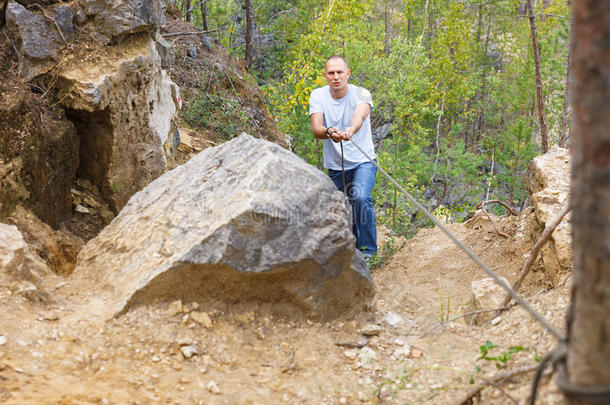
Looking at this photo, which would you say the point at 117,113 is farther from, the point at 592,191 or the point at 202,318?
the point at 592,191

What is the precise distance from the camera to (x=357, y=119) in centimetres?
463

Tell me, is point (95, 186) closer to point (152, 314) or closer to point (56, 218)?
point (56, 218)

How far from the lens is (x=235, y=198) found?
125 inches

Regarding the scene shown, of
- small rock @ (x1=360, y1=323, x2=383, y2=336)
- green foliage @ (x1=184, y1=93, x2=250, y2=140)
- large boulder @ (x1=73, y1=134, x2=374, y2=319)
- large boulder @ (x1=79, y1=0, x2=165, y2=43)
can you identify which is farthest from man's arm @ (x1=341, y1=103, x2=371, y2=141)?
Answer: green foliage @ (x1=184, y1=93, x2=250, y2=140)

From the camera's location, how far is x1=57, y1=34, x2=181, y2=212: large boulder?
4.50 metres

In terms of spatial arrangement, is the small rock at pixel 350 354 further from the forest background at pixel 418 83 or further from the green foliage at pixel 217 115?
the green foliage at pixel 217 115

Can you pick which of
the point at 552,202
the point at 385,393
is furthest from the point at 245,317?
the point at 552,202

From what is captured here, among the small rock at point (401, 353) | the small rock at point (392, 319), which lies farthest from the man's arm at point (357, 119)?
the small rock at point (401, 353)

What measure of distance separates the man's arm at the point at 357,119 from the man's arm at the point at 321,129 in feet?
0.28

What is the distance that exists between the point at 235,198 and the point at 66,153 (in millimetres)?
2078

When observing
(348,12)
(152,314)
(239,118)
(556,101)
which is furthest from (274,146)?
(556,101)

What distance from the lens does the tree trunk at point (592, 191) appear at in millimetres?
1327

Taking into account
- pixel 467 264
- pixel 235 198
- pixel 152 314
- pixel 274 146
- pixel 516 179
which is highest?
pixel 274 146

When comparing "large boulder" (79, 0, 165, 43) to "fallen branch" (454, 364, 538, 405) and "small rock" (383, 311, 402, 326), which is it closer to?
"small rock" (383, 311, 402, 326)
